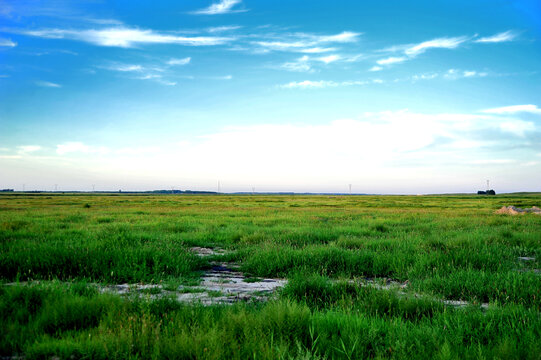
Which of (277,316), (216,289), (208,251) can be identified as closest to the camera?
(277,316)

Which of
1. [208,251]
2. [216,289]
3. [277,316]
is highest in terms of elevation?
[277,316]

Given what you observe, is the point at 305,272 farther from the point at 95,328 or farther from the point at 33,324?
the point at 33,324

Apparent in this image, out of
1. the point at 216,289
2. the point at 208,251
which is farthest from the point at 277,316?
the point at 208,251

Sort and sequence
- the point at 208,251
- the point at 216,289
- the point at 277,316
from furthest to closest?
the point at 208,251
the point at 216,289
the point at 277,316

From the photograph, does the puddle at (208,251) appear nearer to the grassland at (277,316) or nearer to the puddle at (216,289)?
the puddle at (216,289)

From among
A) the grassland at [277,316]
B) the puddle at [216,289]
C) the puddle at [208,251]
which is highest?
the grassland at [277,316]

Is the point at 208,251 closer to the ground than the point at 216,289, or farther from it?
closer to the ground

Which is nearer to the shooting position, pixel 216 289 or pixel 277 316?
pixel 277 316

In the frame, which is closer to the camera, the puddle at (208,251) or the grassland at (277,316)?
the grassland at (277,316)

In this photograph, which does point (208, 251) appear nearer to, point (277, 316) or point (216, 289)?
point (216, 289)

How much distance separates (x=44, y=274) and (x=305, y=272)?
581 cm

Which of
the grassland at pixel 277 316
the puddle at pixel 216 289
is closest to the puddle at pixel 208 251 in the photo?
the puddle at pixel 216 289

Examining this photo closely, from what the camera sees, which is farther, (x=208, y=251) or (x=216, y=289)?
(x=208, y=251)

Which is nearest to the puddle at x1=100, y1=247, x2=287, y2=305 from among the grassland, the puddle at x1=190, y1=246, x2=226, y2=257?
the grassland
